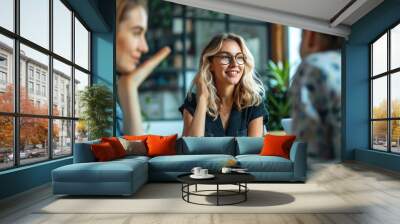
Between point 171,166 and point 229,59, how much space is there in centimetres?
355

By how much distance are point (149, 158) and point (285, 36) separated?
18.0 ft

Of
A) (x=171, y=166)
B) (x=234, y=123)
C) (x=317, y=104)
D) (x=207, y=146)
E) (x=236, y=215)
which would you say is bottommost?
(x=236, y=215)

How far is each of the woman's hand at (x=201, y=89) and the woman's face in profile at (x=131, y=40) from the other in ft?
5.44

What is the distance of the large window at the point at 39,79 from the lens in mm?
4484

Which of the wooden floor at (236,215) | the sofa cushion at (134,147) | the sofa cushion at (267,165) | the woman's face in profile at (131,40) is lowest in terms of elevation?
the wooden floor at (236,215)

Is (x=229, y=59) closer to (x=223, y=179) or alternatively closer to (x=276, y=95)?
(x=276, y=95)

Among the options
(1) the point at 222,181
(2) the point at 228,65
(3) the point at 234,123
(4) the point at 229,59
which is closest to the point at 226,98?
(3) the point at 234,123

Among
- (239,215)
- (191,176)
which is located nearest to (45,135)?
(191,176)

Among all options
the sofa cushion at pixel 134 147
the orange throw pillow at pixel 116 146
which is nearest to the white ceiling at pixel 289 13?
the sofa cushion at pixel 134 147

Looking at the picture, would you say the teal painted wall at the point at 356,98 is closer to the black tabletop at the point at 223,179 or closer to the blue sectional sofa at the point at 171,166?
the blue sectional sofa at the point at 171,166

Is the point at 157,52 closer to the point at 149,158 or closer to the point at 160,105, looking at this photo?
the point at 160,105

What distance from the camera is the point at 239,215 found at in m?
3.48

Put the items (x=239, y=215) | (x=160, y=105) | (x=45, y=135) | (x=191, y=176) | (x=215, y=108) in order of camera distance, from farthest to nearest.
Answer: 1. (x=160, y=105)
2. (x=215, y=108)
3. (x=45, y=135)
4. (x=191, y=176)
5. (x=239, y=215)

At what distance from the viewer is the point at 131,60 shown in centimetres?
898
